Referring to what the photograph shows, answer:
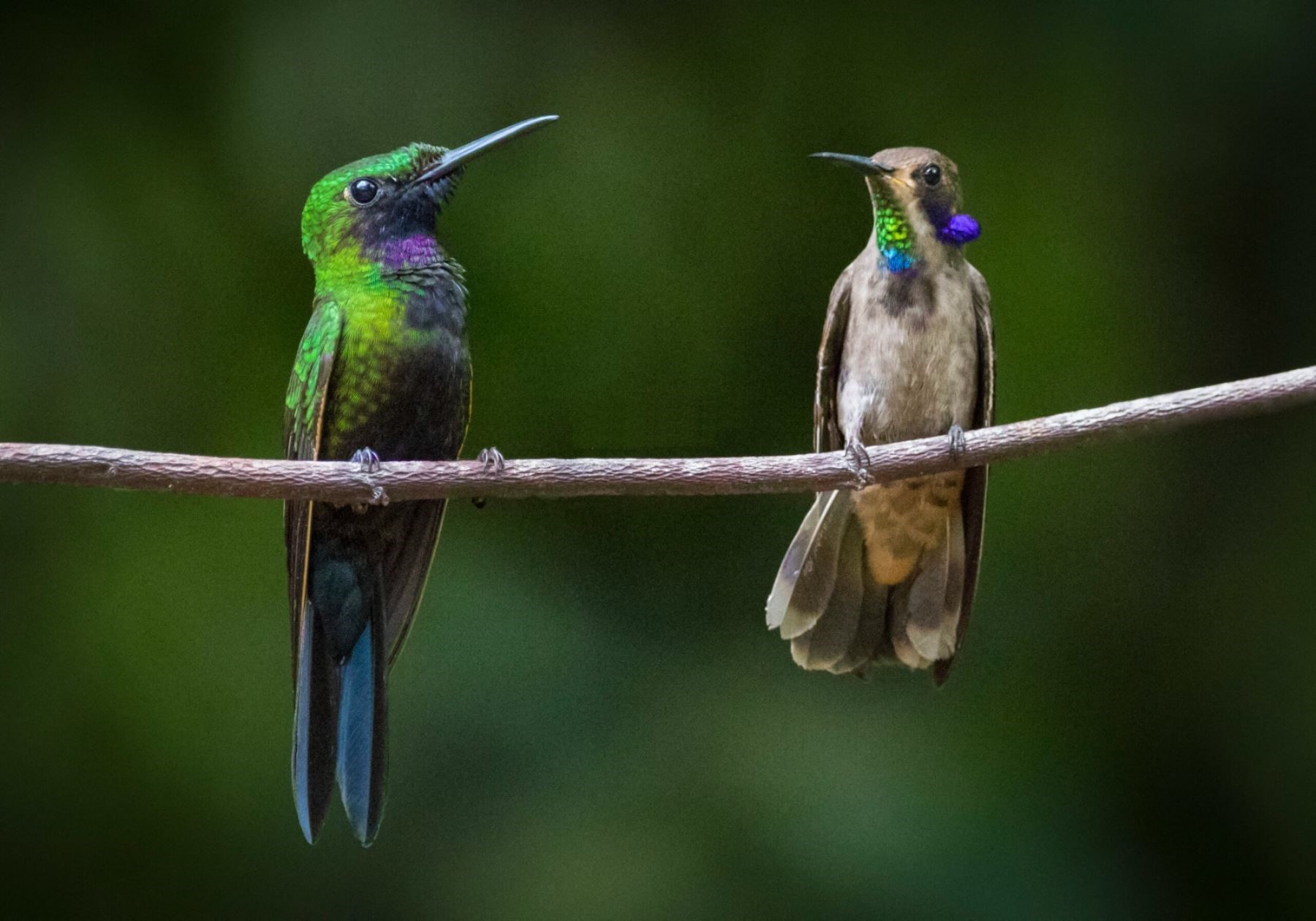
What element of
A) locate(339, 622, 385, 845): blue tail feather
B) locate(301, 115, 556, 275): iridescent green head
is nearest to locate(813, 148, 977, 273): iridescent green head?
locate(301, 115, 556, 275): iridescent green head

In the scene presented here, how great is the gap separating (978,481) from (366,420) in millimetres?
871

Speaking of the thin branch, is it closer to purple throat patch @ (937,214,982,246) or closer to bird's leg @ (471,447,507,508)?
bird's leg @ (471,447,507,508)

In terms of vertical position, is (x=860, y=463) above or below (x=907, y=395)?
below

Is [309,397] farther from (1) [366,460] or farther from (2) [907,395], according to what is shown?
(2) [907,395]

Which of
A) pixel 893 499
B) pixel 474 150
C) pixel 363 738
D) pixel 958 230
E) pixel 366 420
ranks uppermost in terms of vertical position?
pixel 474 150

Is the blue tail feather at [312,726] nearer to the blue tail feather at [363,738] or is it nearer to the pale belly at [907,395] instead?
the blue tail feather at [363,738]

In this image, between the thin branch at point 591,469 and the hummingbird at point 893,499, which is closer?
the thin branch at point 591,469

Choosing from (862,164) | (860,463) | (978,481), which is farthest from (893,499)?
(862,164)

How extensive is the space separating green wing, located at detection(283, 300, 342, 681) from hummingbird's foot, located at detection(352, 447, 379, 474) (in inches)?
2.8

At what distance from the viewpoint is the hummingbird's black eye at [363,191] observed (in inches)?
70.6

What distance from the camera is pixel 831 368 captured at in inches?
81.1

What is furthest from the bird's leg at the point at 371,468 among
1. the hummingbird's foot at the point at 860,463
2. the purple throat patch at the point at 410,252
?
the hummingbird's foot at the point at 860,463

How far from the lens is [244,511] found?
2.51 metres

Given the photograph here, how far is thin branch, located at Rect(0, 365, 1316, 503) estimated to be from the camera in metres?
1.39
